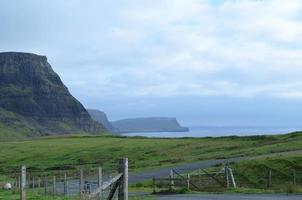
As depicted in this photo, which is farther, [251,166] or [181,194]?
[251,166]

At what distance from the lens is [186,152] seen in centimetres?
10450

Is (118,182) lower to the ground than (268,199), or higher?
higher

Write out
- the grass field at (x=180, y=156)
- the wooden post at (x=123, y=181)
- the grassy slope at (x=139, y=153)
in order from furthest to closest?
1. the grassy slope at (x=139, y=153)
2. the grass field at (x=180, y=156)
3. the wooden post at (x=123, y=181)

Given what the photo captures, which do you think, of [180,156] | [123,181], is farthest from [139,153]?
[123,181]

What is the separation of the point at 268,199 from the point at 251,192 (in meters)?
6.00

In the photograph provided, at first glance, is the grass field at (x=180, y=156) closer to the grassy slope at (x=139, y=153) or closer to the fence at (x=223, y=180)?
the grassy slope at (x=139, y=153)

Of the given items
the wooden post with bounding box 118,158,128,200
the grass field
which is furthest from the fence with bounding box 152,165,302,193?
the wooden post with bounding box 118,158,128,200

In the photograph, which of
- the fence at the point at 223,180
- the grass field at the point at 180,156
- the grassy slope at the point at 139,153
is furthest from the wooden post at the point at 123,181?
the grassy slope at the point at 139,153

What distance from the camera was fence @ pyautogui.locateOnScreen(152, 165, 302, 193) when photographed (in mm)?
42156

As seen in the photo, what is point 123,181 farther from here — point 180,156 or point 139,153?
point 139,153

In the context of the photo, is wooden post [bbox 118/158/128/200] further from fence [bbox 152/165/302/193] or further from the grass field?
the grass field

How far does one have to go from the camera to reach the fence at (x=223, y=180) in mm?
42156

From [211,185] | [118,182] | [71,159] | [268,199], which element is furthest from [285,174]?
[71,159]

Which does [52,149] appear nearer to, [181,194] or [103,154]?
[103,154]
